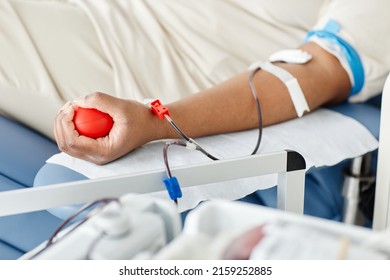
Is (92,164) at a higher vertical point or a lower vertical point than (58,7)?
lower

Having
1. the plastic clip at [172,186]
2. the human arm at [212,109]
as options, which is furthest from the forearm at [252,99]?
the plastic clip at [172,186]

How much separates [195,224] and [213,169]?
326mm

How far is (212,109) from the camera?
1189mm

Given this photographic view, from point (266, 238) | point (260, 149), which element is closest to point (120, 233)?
point (266, 238)

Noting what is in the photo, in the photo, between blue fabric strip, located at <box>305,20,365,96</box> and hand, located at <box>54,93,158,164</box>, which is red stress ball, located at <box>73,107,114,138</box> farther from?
blue fabric strip, located at <box>305,20,365,96</box>

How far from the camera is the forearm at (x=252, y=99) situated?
1154 millimetres

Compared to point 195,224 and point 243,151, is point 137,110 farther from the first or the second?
point 195,224

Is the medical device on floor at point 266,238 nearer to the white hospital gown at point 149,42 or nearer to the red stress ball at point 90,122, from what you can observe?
the red stress ball at point 90,122

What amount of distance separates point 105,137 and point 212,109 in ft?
0.95

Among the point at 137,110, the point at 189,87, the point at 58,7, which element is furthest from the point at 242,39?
the point at 137,110

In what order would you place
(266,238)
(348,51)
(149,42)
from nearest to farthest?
(266,238)
(348,51)
(149,42)

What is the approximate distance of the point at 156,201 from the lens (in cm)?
58

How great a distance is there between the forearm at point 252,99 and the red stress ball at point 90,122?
0.13m

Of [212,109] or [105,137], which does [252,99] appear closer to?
[212,109]
